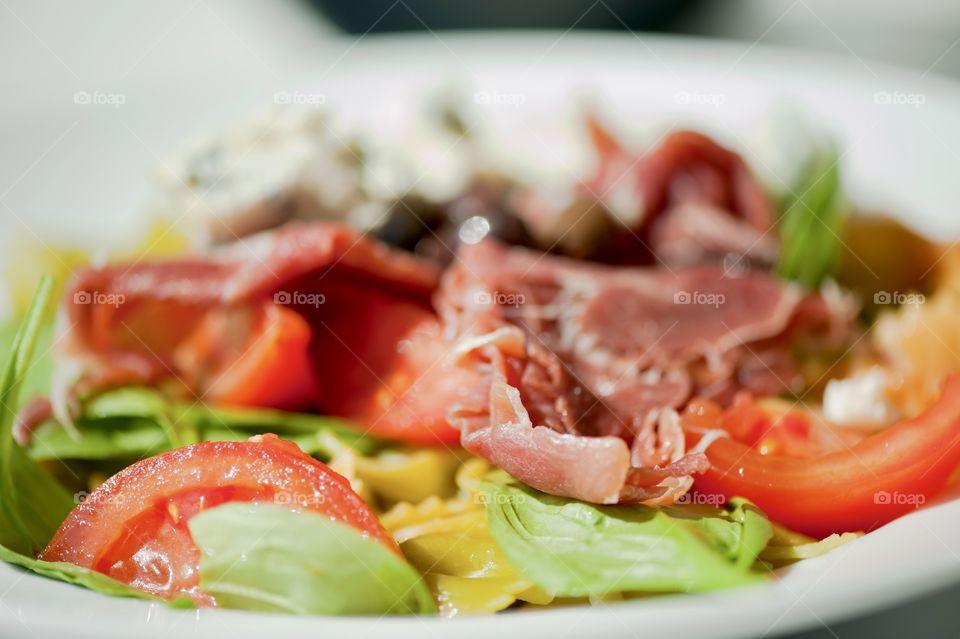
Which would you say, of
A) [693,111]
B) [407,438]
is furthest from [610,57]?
[407,438]

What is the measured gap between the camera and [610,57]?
468 cm

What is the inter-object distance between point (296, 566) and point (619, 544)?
2.17ft

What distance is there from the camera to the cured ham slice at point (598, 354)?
1923 mm

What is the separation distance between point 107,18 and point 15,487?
530 centimetres

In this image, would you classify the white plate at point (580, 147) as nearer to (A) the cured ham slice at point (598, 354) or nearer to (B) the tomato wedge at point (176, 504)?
(B) the tomato wedge at point (176, 504)

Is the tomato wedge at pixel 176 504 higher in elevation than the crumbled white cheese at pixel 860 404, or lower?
lower

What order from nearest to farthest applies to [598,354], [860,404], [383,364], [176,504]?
1. [176,504]
2. [860,404]
3. [598,354]
4. [383,364]

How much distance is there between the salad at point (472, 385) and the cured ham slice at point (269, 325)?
10 mm

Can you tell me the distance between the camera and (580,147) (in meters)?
3.75

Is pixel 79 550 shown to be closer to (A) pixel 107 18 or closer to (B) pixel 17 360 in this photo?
(B) pixel 17 360

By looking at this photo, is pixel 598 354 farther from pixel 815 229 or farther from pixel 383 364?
pixel 815 229

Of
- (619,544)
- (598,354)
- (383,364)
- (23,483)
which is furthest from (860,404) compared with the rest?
(23,483)

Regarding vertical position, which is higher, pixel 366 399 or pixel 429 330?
pixel 429 330

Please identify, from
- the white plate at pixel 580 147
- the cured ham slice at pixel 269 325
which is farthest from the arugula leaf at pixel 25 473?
the cured ham slice at pixel 269 325
